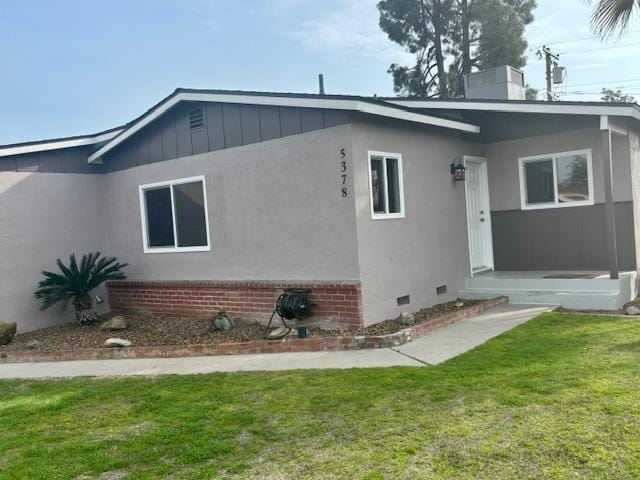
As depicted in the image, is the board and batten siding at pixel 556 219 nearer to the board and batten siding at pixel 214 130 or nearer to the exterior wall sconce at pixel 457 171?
the exterior wall sconce at pixel 457 171

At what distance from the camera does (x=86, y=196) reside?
37.6 ft

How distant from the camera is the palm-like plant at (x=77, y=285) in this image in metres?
10.3

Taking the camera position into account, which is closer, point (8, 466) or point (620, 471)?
point (620, 471)

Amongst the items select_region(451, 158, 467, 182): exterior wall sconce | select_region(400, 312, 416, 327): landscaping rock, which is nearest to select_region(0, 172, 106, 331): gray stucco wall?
select_region(400, 312, 416, 327): landscaping rock

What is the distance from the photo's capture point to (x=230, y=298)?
9.55 metres

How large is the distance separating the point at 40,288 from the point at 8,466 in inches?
273

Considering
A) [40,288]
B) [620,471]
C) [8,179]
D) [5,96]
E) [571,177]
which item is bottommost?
[620,471]

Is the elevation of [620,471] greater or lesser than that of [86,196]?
lesser

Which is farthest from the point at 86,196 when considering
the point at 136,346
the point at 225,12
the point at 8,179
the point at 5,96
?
the point at 5,96

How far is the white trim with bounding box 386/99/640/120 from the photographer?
8.59 metres

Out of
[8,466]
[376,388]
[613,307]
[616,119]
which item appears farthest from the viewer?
[616,119]

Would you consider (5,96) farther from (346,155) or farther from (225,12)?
(346,155)

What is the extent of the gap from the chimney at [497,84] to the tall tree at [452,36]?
531 inches

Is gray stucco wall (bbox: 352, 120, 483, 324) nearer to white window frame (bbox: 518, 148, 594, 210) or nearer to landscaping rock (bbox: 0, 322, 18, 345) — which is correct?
white window frame (bbox: 518, 148, 594, 210)
